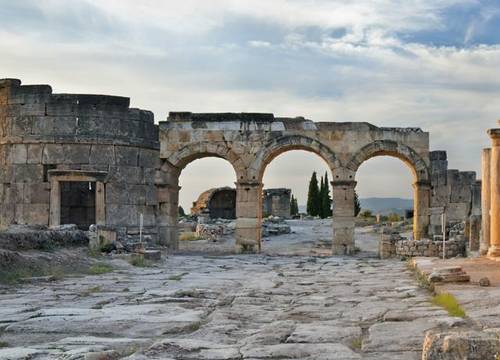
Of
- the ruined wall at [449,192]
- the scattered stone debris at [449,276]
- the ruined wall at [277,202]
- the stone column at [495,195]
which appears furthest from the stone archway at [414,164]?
the ruined wall at [277,202]

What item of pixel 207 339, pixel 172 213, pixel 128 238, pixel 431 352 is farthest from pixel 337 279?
pixel 172 213

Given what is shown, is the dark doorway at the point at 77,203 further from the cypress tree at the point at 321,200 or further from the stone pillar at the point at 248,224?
the cypress tree at the point at 321,200

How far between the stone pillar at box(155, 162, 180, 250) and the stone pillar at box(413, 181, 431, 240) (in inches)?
299

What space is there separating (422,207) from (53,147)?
1126cm

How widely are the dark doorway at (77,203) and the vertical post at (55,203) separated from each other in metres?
1.25

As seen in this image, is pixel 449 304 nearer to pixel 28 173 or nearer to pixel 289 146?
pixel 289 146

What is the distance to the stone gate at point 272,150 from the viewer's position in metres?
22.5

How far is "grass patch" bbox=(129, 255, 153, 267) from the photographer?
15.4 metres

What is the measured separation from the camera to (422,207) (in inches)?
888

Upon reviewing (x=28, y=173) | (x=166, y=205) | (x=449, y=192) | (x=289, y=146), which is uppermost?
(x=289, y=146)

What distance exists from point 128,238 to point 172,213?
2.66 meters

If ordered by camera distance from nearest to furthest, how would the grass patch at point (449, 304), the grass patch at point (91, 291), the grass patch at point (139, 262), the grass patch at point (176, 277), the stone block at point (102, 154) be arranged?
1. the grass patch at point (449, 304)
2. the grass patch at point (91, 291)
3. the grass patch at point (176, 277)
4. the grass patch at point (139, 262)
5. the stone block at point (102, 154)

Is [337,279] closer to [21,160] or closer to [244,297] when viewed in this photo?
[244,297]

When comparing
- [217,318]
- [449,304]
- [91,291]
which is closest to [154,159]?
[91,291]
